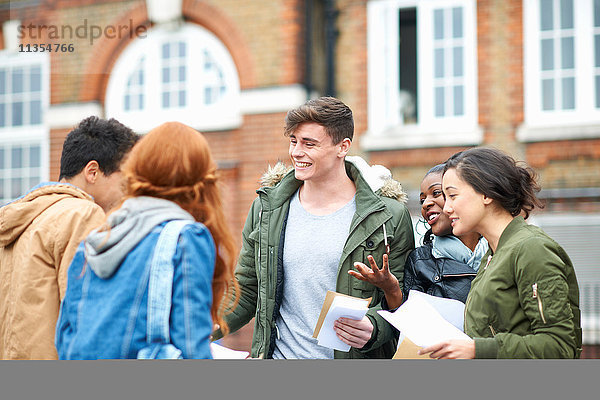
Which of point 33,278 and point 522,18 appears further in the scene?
point 522,18

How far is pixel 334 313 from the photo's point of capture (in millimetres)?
2908

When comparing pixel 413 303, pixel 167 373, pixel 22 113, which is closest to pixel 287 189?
pixel 413 303

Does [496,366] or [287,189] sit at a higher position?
[287,189]

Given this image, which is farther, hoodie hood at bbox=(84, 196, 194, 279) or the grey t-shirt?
the grey t-shirt

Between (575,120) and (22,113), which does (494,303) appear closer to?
(575,120)

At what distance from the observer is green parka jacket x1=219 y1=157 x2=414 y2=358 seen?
3.17 meters

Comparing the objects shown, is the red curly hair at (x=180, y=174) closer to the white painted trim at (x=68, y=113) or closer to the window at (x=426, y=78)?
the window at (x=426, y=78)

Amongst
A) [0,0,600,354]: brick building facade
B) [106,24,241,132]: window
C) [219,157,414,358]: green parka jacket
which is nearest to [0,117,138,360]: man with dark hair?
[219,157,414,358]: green parka jacket

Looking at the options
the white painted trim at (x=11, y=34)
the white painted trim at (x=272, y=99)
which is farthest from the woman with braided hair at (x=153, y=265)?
the white painted trim at (x=11, y=34)

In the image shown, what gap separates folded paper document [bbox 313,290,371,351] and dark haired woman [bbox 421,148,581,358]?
43 centimetres

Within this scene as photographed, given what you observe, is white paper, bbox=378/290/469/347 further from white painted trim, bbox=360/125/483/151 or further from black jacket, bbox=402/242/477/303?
white painted trim, bbox=360/125/483/151

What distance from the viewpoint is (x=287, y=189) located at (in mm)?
3482

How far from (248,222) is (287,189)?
246 mm

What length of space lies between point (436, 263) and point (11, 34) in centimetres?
929
